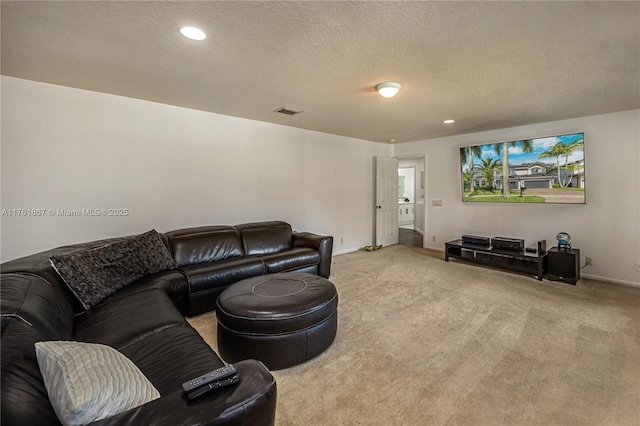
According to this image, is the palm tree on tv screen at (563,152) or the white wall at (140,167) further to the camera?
the palm tree on tv screen at (563,152)

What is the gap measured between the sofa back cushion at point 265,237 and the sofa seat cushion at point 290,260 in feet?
0.82

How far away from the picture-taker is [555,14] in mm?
1691

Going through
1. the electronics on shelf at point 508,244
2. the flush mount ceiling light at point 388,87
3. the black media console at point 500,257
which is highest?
the flush mount ceiling light at point 388,87

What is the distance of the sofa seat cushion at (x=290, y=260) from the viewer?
3.38 meters

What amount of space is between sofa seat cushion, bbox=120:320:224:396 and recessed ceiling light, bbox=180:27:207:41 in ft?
6.40

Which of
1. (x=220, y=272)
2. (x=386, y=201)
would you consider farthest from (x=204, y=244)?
(x=386, y=201)

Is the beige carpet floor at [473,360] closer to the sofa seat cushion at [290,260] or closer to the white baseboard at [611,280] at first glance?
the white baseboard at [611,280]

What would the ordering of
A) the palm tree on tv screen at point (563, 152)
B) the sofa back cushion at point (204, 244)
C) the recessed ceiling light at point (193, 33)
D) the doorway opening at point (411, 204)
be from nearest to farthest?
the recessed ceiling light at point (193, 33)
the sofa back cushion at point (204, 244)
the palm tree on tv screen at point (563, 152)
the doorway opening at point (411, 204)

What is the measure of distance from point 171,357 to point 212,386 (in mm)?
606

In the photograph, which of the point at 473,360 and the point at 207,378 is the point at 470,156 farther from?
the point at 207,378

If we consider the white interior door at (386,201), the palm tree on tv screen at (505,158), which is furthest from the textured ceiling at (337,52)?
the white interior door at (386,201)

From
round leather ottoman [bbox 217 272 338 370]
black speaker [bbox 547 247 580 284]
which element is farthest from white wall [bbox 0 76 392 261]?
black speaker [bbox 547 247 580 284]

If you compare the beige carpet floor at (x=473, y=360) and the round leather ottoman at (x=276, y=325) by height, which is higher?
the round leather ottoman at (x=276, y=325)

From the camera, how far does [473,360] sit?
83.0 inches
